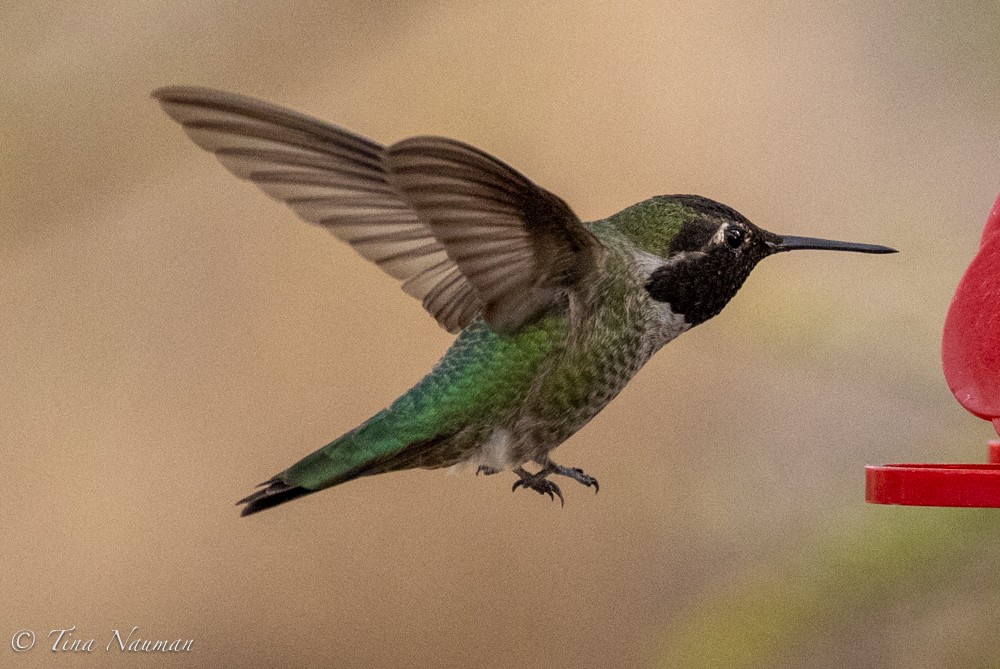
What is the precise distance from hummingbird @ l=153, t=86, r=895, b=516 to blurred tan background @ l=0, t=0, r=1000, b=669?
177 cm

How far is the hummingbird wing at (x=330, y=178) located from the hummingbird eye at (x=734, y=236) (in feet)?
2.12

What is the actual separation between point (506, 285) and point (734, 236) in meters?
0.51

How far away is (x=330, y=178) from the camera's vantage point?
107 inches

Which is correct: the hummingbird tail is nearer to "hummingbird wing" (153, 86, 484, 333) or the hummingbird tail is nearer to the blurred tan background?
"hummingbird wing" (153, 86, 484, 333)

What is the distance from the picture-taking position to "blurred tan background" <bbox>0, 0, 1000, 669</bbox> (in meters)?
5.20

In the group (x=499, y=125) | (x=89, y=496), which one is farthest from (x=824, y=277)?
(x=89, y=496)

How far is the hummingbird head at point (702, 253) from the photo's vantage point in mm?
2932

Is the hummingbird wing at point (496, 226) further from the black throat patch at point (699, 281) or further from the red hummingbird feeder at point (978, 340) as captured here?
the red hummingbird feeder at point (978, 340)

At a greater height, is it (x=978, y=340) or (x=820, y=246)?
(x=820, y=246)

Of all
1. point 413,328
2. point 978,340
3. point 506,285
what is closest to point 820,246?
point 978,340

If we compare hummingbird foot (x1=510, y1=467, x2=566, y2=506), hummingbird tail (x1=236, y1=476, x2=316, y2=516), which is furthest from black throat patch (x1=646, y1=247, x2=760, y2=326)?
hummingbird tail (x1=236, y1=476, x2=316, y2=516)

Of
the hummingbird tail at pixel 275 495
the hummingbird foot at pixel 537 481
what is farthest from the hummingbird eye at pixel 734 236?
the hummingbird tail at pixel 275 495

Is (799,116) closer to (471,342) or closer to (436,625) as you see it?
(436,625)

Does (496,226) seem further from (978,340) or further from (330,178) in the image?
(978,340)
